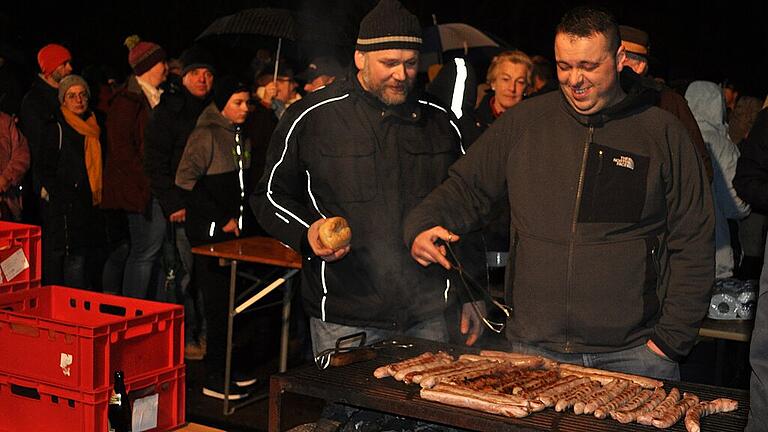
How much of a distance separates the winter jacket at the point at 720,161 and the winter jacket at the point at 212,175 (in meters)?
3.21

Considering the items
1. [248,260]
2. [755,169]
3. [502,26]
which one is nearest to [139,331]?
[248,260]

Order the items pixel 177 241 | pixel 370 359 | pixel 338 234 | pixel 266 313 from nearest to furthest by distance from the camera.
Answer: pixel 370 359 < pixel 338 234 < pixel 266 313 < pixel 177 241

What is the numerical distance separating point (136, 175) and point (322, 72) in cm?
189

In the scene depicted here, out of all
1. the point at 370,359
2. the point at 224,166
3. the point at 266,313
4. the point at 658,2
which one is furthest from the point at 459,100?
the point at 658,2

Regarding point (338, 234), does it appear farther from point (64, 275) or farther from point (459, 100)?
point (64, 275)

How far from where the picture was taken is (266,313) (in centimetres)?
765

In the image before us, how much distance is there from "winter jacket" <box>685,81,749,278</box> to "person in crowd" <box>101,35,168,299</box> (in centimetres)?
447

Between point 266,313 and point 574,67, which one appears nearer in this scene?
point 574,67

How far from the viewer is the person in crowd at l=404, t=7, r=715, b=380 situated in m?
3.77

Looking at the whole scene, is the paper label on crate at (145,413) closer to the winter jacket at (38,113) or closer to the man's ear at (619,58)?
the man's ear at (619,58)

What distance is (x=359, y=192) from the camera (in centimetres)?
437

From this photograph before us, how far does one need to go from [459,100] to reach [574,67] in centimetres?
300

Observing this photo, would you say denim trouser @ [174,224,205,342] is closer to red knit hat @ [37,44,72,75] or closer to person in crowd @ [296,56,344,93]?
person in crowd @ [296,56,344,93]

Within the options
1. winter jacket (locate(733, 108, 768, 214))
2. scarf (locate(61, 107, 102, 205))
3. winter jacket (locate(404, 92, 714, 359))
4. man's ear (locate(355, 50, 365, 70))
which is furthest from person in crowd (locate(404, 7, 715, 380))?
scarf (locate(61, 107, 102, 205))
